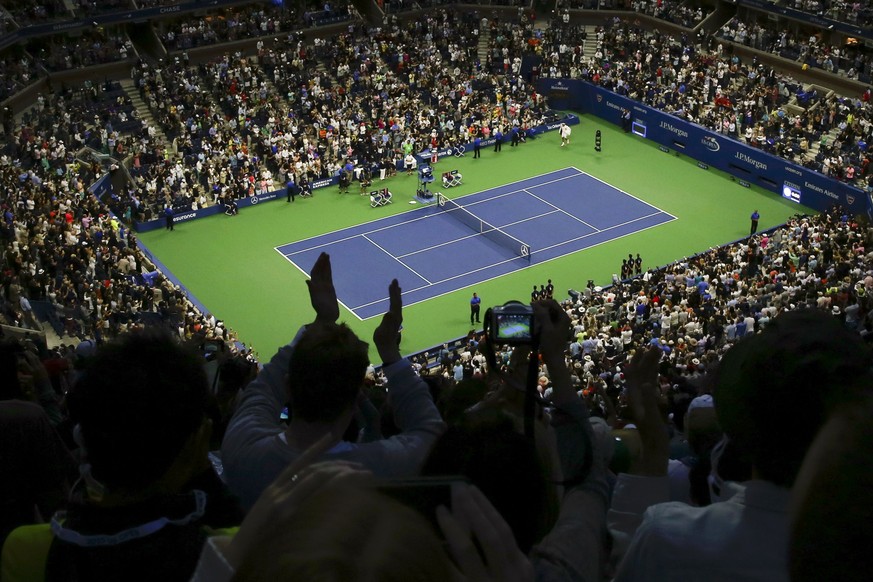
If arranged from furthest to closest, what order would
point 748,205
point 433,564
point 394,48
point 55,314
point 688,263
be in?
point 394,48, point 748,205, point 688,263, point 55,314, point 433,564

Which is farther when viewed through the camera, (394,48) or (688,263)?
(394,48)

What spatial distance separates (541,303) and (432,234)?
108ft

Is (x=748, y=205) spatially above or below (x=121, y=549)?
below

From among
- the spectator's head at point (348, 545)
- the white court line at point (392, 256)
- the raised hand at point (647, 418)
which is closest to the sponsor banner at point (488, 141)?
the white court line at point (392, 256)

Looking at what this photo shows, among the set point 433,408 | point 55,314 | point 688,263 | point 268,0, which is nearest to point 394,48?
point 268,0

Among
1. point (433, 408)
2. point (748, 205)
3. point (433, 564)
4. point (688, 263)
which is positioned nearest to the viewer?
point (433, 564)

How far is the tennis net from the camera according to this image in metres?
36.7

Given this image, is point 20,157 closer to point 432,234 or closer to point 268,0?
point 432,234

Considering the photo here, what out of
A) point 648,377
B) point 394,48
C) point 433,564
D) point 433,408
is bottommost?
point 394,48

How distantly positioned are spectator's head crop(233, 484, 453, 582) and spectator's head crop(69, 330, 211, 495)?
70.0 inches

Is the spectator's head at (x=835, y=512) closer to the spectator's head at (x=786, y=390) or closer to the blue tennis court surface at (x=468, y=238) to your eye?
the spectator's head at (x=786, y=390)

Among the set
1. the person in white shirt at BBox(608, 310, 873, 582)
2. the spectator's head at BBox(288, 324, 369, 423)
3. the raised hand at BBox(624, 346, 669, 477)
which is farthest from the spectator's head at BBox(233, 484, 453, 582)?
the spectator's head at BBox(288, 324, 369, 423)

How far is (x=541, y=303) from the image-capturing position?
478 centimetres

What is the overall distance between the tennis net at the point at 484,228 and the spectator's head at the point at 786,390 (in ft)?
106
